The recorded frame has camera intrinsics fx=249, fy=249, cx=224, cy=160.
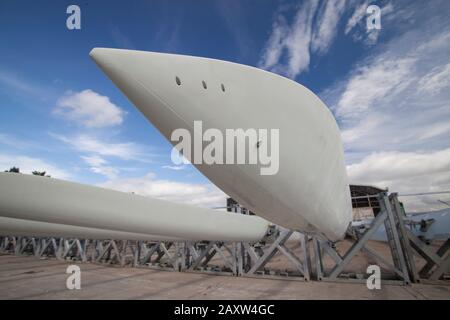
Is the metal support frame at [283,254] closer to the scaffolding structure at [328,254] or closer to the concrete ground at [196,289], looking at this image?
the scaffolding structure at [328,254]

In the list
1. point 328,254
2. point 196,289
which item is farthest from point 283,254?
point 196,289

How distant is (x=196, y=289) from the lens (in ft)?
17.8

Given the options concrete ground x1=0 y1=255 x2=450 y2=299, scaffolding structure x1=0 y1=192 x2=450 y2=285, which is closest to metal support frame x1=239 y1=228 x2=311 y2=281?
scaffolding structure x1=0 y1=192 x2=450 y2=285

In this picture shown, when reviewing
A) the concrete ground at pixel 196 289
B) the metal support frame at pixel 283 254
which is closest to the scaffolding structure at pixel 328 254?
the metal support frame at pixel 283 254

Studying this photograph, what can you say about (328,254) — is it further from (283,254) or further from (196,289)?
(196,289)

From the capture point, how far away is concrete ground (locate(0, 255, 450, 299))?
15.2 feet

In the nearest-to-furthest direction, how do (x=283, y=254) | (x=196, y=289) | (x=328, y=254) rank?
(x=196, y=289), (x=328, y=254), (x=283, y=254)

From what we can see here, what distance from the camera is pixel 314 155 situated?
2.12m

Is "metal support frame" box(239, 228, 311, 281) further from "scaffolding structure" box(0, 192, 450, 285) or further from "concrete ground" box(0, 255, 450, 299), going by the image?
"concrete ground" box(0, 255, 450, 299)

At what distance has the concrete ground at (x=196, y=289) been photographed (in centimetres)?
463

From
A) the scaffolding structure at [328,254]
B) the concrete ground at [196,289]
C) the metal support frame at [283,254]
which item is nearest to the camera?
the concrete ground at [196,289]

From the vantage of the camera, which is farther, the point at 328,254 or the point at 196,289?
the point at 328,254
